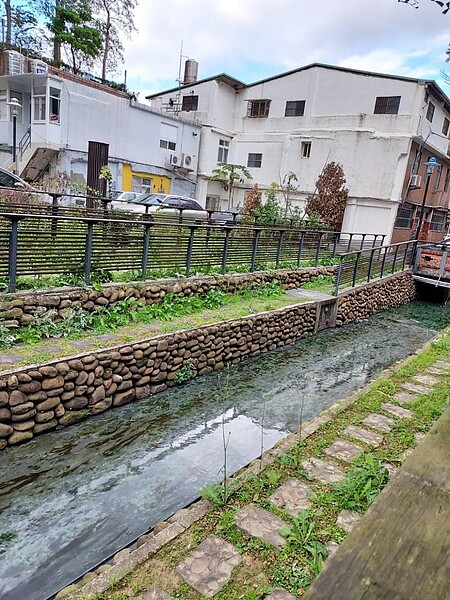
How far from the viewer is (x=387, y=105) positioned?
19469mm

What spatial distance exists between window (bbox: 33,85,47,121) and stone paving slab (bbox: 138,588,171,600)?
19083 mm

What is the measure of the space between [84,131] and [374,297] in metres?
14.0

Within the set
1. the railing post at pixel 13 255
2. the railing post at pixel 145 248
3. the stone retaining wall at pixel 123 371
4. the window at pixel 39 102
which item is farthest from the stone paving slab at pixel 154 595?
the window at pixel 39 102

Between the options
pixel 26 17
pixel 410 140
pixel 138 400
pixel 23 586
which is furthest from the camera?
pixel 26 17

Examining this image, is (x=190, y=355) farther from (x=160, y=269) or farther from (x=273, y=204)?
(x=273, y=204)

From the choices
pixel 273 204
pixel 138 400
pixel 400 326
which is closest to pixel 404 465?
pixel 138 400

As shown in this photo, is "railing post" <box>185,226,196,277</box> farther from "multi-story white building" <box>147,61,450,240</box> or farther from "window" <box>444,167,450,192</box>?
"window" <box>444,167,450,192</box>

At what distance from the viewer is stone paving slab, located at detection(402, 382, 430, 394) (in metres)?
5.37

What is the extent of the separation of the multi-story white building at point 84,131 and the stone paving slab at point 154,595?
654 inches

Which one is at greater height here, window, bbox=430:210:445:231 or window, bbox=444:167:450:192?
window, bbox=444:167:450:192

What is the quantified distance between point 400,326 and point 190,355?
278 inches

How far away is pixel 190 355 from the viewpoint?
6.71 metres

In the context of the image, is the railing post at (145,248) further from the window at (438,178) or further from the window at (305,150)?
the window at (438,178)

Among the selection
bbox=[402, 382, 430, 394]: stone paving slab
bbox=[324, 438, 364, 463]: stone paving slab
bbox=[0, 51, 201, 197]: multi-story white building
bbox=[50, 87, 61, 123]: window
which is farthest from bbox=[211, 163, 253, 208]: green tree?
bbox=[324, 438, 364, 463]: stone paving slab
